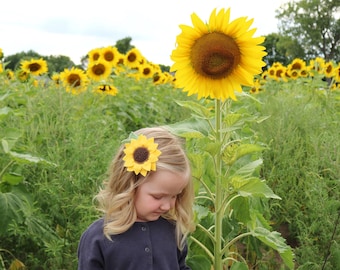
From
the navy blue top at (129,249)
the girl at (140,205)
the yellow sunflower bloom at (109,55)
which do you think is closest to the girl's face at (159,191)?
the girl at (140,205)

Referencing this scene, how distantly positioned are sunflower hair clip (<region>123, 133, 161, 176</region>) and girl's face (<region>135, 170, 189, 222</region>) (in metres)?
0.04

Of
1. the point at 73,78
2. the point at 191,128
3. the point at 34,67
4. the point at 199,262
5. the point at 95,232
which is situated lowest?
the point at 199,262

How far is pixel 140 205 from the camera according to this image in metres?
2.03

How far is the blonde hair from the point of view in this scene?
79.4 inches

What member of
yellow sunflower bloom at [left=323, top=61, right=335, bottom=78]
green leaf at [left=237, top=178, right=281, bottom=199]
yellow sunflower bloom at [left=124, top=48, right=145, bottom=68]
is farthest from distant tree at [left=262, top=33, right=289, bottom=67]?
green leaf at [left=237, top=178, right=281, bottom=199]

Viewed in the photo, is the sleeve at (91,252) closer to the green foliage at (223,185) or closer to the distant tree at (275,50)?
the green foliage at (223,185)

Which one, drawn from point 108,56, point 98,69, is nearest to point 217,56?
point 98,69

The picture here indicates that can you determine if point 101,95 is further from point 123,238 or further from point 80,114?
point 123,238

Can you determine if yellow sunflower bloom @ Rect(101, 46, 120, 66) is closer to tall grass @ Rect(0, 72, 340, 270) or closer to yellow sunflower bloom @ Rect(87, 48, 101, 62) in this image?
yellow sunflower bloom @ Rect(87, 48, 101, 62)

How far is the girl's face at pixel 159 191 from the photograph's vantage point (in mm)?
1976

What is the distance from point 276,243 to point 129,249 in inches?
25.5

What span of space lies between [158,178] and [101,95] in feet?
11.7

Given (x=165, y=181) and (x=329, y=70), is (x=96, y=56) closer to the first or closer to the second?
(x=329, y=70)

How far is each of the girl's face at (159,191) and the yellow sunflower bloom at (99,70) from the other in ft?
14.0
